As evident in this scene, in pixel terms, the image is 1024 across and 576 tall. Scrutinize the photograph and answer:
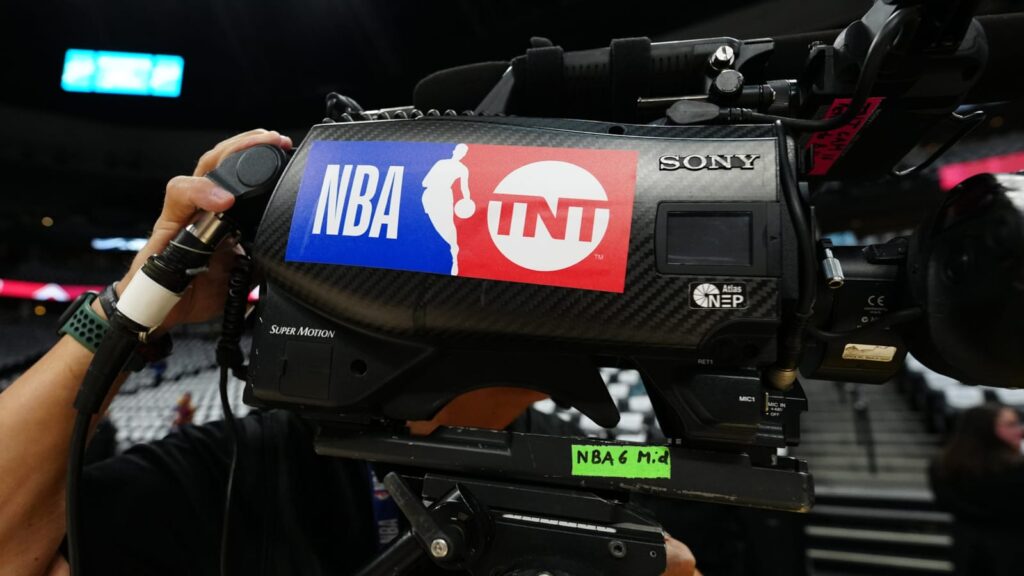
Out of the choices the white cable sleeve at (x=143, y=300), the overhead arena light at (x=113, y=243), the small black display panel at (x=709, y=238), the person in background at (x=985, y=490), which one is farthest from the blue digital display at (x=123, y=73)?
the person in background at (x=985, y=490)

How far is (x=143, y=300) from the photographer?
612 millimetres

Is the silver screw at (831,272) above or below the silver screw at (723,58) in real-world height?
below

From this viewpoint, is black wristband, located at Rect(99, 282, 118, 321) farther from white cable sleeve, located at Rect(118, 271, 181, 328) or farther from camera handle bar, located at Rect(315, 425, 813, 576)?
camera handle bar, located at Rect(315, 425, 813, 576)

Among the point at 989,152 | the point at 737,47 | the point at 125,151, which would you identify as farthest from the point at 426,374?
the point at 125,151

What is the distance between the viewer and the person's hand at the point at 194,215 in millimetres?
628

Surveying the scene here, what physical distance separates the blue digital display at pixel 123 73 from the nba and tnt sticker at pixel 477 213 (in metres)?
6.63

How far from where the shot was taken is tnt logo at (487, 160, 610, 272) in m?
0.52

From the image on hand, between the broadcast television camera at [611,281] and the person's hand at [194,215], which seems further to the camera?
the person's hand at [194,215]

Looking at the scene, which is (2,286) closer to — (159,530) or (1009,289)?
(159,530)

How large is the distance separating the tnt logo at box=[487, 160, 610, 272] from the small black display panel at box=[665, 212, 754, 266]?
0.06 meters

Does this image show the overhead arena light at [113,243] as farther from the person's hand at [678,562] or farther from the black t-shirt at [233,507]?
the person's hand at [678,562]

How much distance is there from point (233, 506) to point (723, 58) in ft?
2.97

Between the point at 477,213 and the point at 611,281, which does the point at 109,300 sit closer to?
the point at 477,213

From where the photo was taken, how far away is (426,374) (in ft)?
1.96
